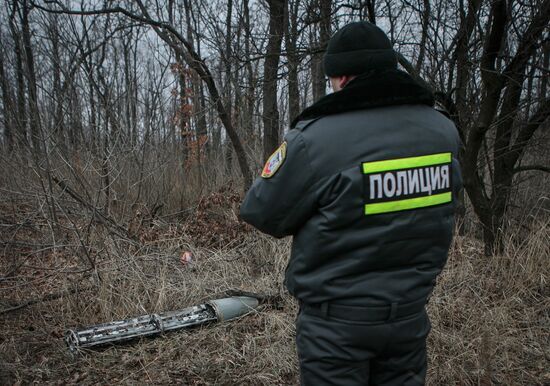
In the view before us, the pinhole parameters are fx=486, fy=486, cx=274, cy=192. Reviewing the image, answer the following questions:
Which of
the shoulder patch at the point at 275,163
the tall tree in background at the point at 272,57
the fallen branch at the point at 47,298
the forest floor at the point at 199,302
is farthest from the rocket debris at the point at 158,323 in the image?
the tall tree in background at the point at 272,57

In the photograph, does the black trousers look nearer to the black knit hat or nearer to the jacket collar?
the jacket collar

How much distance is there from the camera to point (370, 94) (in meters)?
1.65

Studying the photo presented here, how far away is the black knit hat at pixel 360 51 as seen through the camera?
1.70m

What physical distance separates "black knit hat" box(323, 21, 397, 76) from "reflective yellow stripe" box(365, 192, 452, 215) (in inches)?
18.7

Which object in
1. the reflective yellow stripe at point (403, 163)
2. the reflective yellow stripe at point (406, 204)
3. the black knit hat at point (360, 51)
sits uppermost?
the black knit hat at point (360, 51)

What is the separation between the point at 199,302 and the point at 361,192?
3021mm

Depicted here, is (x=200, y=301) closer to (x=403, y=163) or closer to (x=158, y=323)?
(x=158, y=323)

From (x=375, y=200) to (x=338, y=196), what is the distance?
0.42 feet

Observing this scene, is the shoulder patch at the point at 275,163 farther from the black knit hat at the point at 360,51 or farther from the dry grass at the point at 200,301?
the dry grass at the point at 200,301

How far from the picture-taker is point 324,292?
1.71 meters

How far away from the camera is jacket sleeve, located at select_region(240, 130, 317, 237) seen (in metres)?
1.65

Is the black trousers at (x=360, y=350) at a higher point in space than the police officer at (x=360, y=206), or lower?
lower

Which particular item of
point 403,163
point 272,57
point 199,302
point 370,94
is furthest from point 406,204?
point 272,57

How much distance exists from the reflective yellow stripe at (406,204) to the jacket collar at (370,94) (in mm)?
337
